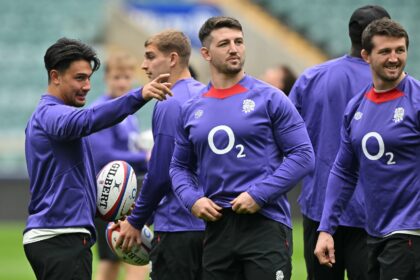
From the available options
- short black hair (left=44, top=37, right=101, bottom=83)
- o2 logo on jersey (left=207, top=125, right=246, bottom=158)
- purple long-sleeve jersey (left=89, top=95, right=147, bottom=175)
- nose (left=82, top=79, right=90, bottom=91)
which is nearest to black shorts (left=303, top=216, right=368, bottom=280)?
o2 logo on jersey (left=207, top=125, right=246, bottom=158)

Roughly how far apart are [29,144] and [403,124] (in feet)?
8.18

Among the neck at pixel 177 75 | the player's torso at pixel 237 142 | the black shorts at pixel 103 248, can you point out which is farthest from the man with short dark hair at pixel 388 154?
the black shorts at pixel 103 248

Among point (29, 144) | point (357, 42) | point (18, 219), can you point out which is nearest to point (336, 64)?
point (357, 42)

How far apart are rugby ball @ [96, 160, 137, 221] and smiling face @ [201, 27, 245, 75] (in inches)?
50.9

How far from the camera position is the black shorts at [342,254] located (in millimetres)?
7598

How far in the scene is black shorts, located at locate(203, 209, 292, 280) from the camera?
6637 mm

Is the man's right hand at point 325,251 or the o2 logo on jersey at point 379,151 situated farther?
the man's right hand at point 325,251

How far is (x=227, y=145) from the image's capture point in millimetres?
6734

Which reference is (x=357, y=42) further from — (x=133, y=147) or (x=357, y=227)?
(x=133, y=147)

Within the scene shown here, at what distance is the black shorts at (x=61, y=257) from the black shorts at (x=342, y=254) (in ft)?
5.61

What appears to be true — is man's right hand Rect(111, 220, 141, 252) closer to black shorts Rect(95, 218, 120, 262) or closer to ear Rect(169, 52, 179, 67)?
ear Rect(169, 52, 179, 67)

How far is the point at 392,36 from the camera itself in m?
6.73

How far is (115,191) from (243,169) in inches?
52.9

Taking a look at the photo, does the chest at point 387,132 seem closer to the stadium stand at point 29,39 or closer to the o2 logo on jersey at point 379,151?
the o2 logo on jersey at point 379,151
